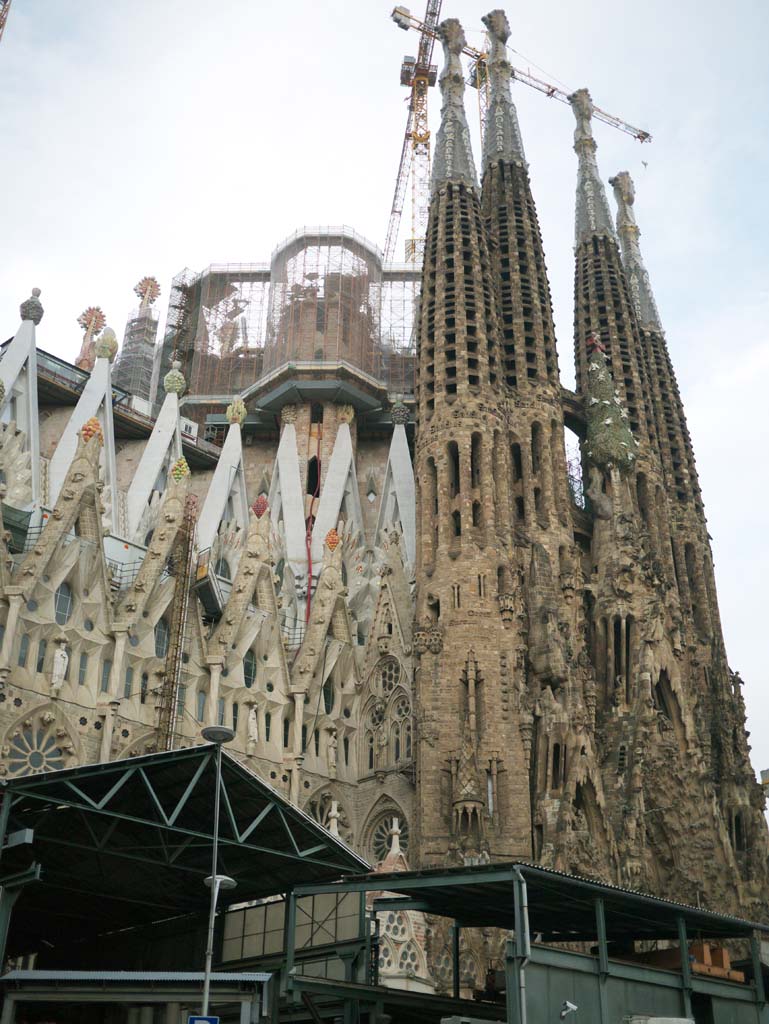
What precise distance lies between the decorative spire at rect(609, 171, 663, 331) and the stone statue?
33.9m

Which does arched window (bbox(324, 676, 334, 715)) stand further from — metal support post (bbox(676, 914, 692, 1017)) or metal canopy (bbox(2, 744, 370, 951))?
metal support post (bbox(676, 914, 692, 1017))

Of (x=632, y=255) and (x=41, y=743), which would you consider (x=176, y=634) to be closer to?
(x=41, y=743)

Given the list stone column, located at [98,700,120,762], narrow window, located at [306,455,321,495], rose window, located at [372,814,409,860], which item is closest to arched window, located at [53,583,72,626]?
stone column, located at [98,700,120,762]

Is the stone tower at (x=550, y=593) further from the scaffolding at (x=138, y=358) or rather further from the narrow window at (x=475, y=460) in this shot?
the scaffolding at (x=138, y=358)

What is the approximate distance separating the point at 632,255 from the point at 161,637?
3505 cm

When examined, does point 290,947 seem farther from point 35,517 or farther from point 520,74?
point 520,74

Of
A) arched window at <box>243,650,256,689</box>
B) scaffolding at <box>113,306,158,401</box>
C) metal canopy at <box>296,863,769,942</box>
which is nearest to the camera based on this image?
metal canopy at <box>296,863,769,942</box>

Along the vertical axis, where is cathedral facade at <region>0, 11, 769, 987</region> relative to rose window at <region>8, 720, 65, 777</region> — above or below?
above

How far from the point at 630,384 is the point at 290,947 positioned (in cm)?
3569

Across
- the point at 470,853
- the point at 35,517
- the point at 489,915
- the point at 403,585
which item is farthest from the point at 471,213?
the point at 489,915

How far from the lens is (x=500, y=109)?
54.9 meters

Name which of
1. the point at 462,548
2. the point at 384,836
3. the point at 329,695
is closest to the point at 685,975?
the point at 384,836

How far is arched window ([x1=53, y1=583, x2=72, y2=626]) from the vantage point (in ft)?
111

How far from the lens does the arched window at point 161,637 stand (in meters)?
36.1
